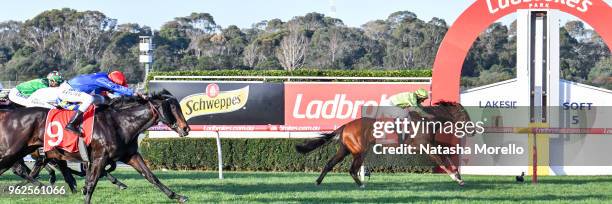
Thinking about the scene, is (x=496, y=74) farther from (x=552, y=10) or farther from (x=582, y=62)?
(x=552, y=10)

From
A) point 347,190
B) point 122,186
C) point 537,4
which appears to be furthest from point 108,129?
point 537,4

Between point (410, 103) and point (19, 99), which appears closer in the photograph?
point (19, 99)

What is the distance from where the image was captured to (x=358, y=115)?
58.5 ft

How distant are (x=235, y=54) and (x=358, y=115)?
141 ft

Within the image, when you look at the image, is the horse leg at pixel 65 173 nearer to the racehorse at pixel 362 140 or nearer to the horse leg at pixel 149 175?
the horse leg at pixel 149 175

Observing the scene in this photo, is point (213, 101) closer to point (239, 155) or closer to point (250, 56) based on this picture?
point (239, 155)

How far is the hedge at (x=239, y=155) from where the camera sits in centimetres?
1761

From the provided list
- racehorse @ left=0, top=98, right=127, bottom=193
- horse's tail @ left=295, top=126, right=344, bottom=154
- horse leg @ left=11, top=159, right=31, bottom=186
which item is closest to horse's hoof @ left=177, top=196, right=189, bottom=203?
racehorse @ left=0, top=98, right=127, bottom=193

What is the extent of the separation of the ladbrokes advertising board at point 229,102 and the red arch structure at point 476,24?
11.6 feet

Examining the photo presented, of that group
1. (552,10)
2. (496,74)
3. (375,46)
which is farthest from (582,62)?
(552,10)

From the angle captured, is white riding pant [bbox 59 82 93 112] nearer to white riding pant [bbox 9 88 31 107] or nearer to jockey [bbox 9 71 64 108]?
jockey [bbox 9 71 64 108]

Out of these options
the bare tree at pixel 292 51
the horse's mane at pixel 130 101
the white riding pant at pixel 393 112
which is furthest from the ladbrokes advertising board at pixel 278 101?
the bare tree at pixel 292 51

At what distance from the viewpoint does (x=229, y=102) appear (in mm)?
18297

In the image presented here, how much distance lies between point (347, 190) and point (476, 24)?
462cm
